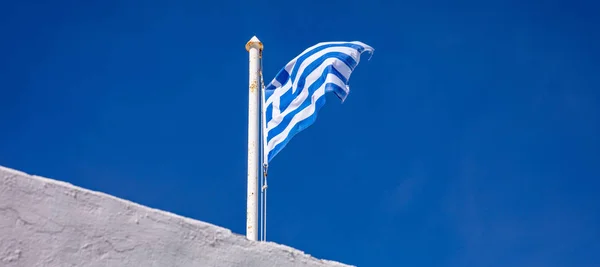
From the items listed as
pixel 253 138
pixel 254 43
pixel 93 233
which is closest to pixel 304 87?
pixel 254 43

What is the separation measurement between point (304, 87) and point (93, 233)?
580 cm

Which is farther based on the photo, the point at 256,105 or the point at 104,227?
the point at 256,105

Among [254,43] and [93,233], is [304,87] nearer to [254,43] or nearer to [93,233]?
[254,43]

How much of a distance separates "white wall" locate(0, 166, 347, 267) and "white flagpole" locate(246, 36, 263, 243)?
2601 mm

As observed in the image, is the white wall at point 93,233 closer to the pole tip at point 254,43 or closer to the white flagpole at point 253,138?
the white flagpole at point 253,138

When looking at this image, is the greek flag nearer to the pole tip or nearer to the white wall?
the pole tip

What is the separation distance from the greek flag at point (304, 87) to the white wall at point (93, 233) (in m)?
4.81

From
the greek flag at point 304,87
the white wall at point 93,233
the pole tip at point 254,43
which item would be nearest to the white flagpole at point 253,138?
the pole tip at point 254,43

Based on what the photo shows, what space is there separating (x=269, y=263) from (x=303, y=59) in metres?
5.62

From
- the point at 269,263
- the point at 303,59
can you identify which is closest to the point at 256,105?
the point at 303,59

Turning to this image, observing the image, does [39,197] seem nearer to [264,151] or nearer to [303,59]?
[264,151]

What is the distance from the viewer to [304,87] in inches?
349

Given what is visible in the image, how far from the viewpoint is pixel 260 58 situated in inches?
333

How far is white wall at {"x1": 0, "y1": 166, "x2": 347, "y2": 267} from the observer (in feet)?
10.0
